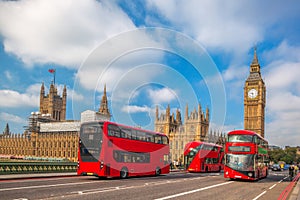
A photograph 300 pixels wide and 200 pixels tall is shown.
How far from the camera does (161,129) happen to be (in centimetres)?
10369

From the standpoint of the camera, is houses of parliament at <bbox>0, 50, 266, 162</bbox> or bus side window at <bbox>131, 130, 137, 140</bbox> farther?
houses of parliament at <bbox>0, 50, 266, 162</bbox>

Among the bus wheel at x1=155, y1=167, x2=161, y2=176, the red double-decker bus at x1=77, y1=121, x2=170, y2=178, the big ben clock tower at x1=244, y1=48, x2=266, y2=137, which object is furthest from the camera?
the big ben clock tower at x1=244, y1=48, x2=266, y2=137

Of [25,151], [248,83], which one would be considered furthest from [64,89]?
[248,83]

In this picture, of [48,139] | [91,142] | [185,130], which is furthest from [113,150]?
[48,139]

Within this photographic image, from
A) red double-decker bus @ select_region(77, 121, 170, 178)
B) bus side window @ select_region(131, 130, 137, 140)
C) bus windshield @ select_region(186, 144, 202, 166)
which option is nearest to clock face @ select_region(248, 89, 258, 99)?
bus windshield @ select_region(186, 144, 202, 166)

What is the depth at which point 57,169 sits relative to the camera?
27.1 metres

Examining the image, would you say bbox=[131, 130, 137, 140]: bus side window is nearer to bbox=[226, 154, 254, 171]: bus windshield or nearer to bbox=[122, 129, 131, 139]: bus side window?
bbox=[122, 129, 131, 139]: bus side window

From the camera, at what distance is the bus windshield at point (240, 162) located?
23.5 m

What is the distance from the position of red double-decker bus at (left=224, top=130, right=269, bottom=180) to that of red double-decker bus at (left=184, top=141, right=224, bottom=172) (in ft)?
40.5

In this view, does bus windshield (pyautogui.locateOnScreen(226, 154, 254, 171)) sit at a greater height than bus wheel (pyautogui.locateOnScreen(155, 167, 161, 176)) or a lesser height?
greater

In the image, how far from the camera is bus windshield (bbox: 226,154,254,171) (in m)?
23.5

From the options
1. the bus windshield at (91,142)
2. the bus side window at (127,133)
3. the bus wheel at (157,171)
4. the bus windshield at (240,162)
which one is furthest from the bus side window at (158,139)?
the bus windshield at (91,142)

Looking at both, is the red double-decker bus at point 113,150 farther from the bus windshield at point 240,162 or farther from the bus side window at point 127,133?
the bus windshield at point 240,162

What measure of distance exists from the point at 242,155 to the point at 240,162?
1.86 ft
